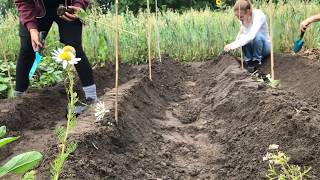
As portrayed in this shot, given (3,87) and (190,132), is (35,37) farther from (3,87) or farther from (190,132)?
(190,132)

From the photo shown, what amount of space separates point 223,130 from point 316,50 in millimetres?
3691

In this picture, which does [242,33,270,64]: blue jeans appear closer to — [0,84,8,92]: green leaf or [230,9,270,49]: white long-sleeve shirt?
[230,9,270,49]: white long-sleeve shirt

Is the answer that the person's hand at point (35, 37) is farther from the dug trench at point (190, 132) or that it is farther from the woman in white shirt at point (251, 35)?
the woman in white shirt at point (251, 35)

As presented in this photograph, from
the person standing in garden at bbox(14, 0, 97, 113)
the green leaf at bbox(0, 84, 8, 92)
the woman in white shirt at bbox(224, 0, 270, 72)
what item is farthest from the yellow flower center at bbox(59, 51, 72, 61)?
the woman in white shirt at bbox(224, 0, 270, 72)

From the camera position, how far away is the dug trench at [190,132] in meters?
2.48

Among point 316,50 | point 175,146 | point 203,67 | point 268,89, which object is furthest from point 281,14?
point 175,146

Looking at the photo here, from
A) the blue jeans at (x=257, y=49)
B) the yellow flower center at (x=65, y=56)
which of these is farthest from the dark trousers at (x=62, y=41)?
the blue jeans at (x=257, y=49)

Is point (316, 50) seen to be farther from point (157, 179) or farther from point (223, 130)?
point (157, 179)

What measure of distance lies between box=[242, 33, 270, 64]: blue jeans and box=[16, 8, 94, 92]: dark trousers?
3134 millimetres

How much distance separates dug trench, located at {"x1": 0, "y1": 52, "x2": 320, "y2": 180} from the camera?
2.48 metres

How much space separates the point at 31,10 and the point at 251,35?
313 cm

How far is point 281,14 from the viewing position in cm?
711

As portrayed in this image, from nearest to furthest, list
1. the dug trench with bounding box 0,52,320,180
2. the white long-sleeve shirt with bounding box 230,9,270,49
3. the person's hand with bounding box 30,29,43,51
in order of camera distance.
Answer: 1. the dug trench with bounding box 0,52,320,180
2. the person's hand with bounding box 30,29,43,51
3. the white long-sleeve shirt with bounding box 230,9,270,49

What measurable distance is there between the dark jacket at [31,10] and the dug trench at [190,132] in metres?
0.76
